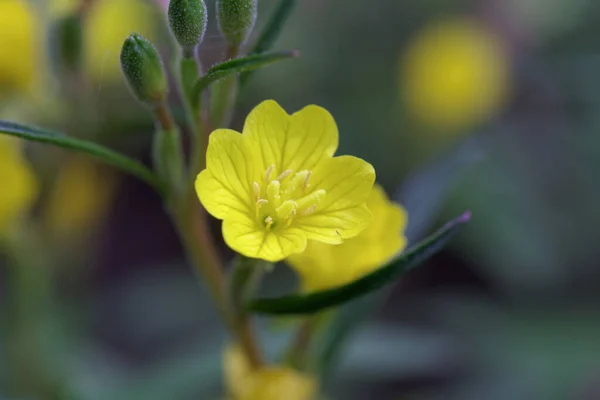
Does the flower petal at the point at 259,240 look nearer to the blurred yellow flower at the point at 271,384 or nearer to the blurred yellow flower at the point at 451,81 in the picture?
the blurred yellow flower at the point at 271,384

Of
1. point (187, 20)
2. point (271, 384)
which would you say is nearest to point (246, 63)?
point (187, 20)

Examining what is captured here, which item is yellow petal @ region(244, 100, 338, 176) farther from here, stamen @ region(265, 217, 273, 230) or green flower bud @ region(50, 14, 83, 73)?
green flower bud @ region(50, 14, 83, 73)

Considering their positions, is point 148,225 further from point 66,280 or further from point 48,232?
point 48,232

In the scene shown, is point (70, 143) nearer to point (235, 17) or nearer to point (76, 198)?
point (235, 17)

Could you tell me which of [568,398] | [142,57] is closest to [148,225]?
[568,398]

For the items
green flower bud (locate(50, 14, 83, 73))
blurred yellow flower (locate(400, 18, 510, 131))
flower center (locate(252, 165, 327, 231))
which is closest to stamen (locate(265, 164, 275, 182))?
flower center (locate(252, 165, 327, 231))
